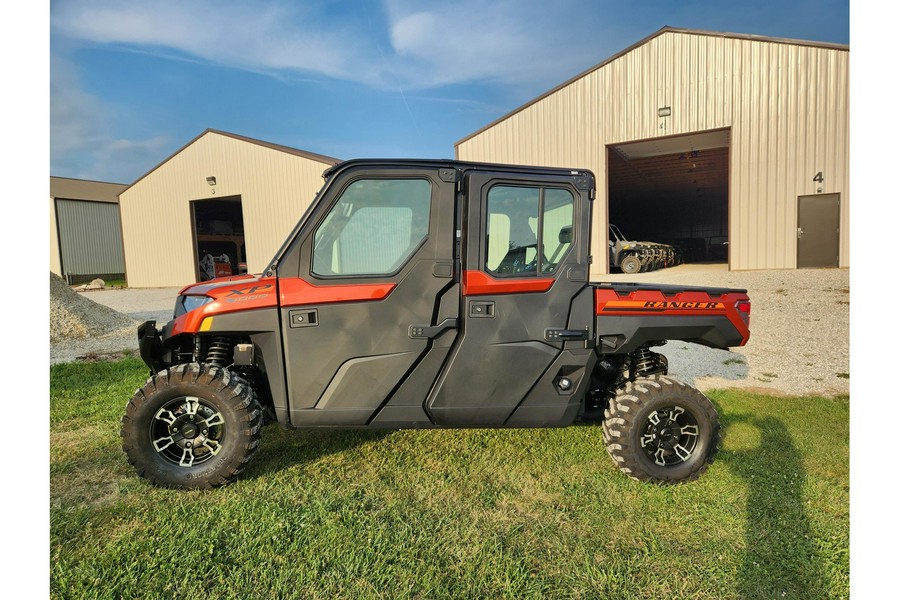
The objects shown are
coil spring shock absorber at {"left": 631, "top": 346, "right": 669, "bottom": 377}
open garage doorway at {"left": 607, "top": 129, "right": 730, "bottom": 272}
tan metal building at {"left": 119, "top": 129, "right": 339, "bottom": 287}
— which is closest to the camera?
coil spring shock absorber at {"left": 631, "top": 346, "right": 669, "bottom": 377}

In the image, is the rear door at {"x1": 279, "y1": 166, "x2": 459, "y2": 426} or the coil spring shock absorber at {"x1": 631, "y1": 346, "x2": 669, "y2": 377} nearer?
the rear door at {"x1": 279, "y1": 166, "x2": 459, "y2": 426}

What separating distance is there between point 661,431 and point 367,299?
2291 millimetres

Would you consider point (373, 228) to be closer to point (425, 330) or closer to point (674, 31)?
point (425, 330)

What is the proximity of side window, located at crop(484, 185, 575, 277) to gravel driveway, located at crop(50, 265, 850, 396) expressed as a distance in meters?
3.70

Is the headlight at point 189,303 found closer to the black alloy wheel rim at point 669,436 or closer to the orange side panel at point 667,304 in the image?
the orange side panel at point 667,304

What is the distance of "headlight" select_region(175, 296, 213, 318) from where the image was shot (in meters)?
3.27

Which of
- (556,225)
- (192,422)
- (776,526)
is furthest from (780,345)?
(192,422)

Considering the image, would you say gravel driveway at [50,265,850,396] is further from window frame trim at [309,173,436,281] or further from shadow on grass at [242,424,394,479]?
window frame trim at [309,173,436,281]

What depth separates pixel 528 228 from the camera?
334 cm

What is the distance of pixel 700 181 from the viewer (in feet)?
87.3

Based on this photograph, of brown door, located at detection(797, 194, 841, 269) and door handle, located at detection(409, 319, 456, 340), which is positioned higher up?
brown door, located at detection(797, 194, 841, 269)

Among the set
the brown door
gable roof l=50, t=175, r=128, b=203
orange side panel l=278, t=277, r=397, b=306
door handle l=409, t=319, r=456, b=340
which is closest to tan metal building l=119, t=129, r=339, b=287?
gable roof l=50, t=175, r=128, b=203

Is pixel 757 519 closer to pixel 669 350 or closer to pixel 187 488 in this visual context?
pixel 187 488

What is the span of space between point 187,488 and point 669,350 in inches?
291
